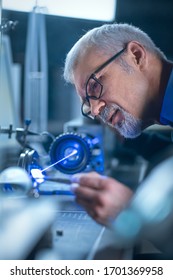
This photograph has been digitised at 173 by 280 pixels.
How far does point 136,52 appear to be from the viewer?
1360 mm

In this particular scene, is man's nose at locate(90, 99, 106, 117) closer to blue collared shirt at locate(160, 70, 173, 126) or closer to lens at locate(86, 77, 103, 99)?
lens at locate(86, 77, 103, 99)

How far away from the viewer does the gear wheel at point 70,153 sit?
127 cm

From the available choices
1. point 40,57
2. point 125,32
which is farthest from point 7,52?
point 125,32

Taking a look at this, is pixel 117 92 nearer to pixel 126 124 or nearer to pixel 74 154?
pixel 126 124

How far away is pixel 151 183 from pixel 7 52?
603mm

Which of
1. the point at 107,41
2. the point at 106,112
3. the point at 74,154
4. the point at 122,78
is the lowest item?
the point at 74,154

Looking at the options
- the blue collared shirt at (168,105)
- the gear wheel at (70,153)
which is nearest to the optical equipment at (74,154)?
the gear wheel at (70,153)

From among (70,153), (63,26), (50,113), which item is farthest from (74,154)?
(63,26)

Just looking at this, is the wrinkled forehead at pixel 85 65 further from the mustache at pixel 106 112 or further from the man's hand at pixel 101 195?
the man's hand at pixel 101 195

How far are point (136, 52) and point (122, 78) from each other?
9cm

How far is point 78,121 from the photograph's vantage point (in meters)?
1.35

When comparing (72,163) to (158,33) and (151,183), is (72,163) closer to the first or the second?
(151,183)

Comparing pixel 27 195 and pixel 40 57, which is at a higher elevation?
pixel 40 57

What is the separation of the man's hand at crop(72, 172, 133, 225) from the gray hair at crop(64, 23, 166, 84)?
0.39 meters
